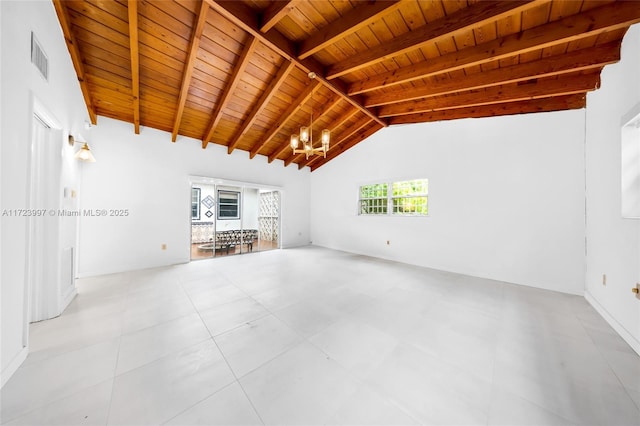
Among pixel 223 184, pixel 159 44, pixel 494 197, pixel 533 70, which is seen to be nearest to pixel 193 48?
pixel 159 44

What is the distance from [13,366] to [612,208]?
19.1ft

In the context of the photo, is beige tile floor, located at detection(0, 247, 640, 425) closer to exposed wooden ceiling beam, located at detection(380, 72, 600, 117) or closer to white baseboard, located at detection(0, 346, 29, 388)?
white baseboard, located at detection(0, 346, 29, 388)

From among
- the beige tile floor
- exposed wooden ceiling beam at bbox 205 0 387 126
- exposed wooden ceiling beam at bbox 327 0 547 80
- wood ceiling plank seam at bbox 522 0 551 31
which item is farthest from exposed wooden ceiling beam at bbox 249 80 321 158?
the beige tile floor

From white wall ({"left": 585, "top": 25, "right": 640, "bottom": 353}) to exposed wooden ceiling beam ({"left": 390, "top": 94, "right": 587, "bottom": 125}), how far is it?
197 millimetres

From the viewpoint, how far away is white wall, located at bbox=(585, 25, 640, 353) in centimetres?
209

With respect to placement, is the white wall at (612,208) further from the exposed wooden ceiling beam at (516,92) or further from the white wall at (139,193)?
the white wall at (139,193)

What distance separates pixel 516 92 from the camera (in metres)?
3.37

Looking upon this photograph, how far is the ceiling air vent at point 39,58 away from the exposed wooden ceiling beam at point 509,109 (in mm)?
5671

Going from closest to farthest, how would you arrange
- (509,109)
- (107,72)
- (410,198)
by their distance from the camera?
(107,72), (509,109), (410,198)

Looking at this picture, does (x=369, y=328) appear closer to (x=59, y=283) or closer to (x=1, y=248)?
(x=1, y=248)

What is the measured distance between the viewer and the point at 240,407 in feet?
4.31

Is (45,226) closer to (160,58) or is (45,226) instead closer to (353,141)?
(160,58)

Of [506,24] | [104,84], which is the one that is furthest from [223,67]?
[506,24]

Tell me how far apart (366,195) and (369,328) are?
4.39 m
